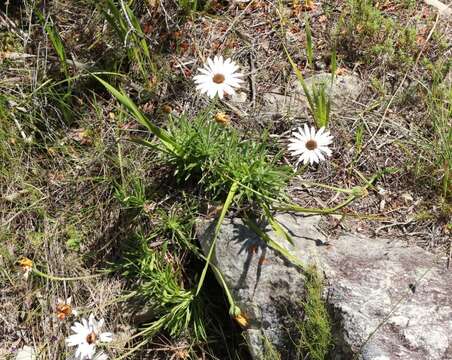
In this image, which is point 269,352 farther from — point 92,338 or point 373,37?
point 373,37

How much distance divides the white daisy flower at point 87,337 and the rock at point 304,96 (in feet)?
4.23

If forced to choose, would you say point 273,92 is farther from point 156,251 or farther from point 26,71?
point 26,71

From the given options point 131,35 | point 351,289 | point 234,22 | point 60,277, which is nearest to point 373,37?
point 234,22

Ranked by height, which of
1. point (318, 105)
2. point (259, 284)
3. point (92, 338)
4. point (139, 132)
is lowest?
point (92, 338)

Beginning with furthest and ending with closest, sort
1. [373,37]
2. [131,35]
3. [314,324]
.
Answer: [373,37] < [131,35] < [314,324]

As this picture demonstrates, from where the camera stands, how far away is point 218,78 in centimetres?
263

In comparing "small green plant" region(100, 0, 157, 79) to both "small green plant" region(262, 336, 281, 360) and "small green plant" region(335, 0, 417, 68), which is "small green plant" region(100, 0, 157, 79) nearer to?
"small green plant" region(335, 0, 417, 68)

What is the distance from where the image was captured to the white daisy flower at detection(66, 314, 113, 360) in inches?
99.3

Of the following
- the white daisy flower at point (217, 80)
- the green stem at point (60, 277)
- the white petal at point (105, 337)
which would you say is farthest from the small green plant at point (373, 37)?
the white petal at point (105, 337)

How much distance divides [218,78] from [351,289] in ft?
3.46

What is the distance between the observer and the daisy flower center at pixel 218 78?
2.61 metres

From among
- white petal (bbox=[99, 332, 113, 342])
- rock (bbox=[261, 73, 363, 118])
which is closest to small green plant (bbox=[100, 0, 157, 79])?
rock (bbox=[261, 73, 363, 118])

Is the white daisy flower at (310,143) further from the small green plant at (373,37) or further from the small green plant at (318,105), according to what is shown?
the small green plant at (373,37)

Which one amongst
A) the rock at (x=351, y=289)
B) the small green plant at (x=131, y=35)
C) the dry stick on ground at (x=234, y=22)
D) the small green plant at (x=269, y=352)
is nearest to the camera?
the rock at (x=351, y=289)
